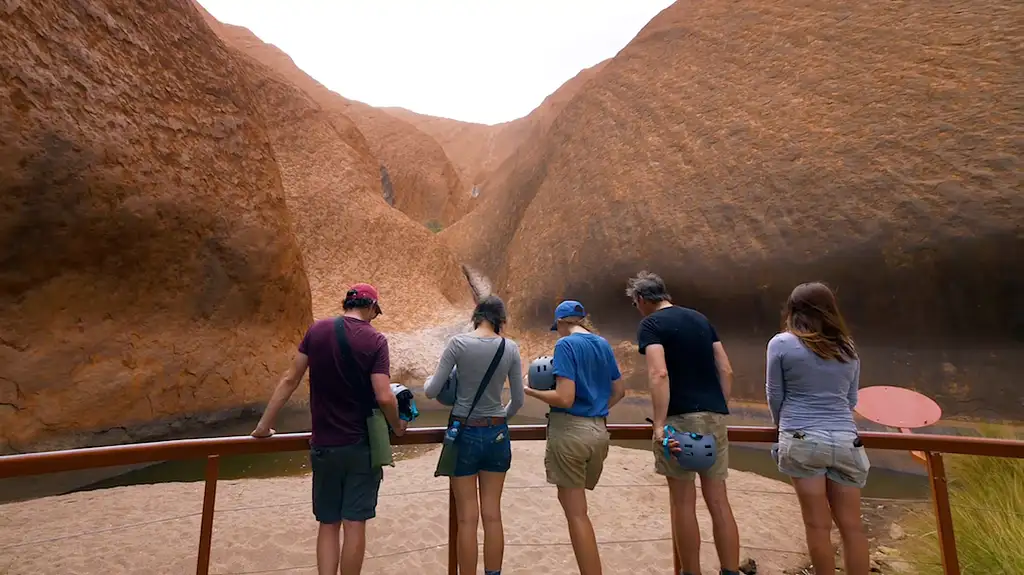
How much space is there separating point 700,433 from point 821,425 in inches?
18.7

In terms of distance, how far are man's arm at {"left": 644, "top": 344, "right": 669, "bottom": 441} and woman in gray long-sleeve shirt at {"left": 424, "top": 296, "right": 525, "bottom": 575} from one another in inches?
23.2

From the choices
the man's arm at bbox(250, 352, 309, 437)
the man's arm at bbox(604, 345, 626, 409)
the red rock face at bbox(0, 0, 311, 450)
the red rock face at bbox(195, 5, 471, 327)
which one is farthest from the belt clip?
the red rock face at bbox(195, 5, 471, 327)

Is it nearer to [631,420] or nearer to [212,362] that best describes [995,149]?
[631,420]

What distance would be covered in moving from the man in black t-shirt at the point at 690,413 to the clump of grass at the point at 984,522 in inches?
56.2

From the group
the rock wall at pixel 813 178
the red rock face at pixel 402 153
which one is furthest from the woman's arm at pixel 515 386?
the red rock face at pixel 402 153

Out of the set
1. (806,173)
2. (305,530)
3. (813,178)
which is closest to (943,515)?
(305,530)

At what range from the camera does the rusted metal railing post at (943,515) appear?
224 cm

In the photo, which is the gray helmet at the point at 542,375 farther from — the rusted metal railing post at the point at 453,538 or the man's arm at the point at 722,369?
the man's arm at the point at 722,369

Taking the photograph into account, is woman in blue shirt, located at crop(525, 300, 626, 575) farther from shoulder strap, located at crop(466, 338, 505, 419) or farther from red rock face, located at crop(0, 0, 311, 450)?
red rock face, located at crop(0, 0, 311, 450)

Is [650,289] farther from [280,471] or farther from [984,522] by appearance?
[280,471]

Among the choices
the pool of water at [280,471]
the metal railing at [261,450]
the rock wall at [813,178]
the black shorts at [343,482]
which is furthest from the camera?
the rock wall at [813,178]

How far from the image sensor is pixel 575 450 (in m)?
2.33

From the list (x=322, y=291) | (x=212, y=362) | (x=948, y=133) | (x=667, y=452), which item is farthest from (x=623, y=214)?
(x=667, y=452)

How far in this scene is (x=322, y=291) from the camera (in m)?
17.8
